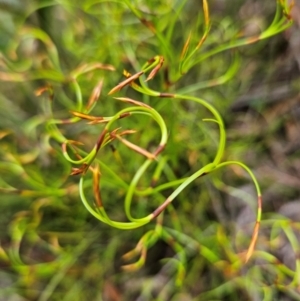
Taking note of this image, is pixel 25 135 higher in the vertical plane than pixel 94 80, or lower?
lower

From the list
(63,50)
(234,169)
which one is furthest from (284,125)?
(63,50)

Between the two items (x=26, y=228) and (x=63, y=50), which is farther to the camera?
(x=63, y=50)

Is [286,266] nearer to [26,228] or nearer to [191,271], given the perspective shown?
[191,271]

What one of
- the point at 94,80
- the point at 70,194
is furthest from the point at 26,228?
the point at 94,80

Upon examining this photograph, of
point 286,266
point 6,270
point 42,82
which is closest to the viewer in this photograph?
point 286,266

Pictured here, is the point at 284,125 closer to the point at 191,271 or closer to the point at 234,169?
the point at 234,169

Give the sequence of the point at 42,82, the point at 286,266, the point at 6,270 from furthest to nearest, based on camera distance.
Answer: the point at 42,82, the point at 6,270, the point at 286,266
